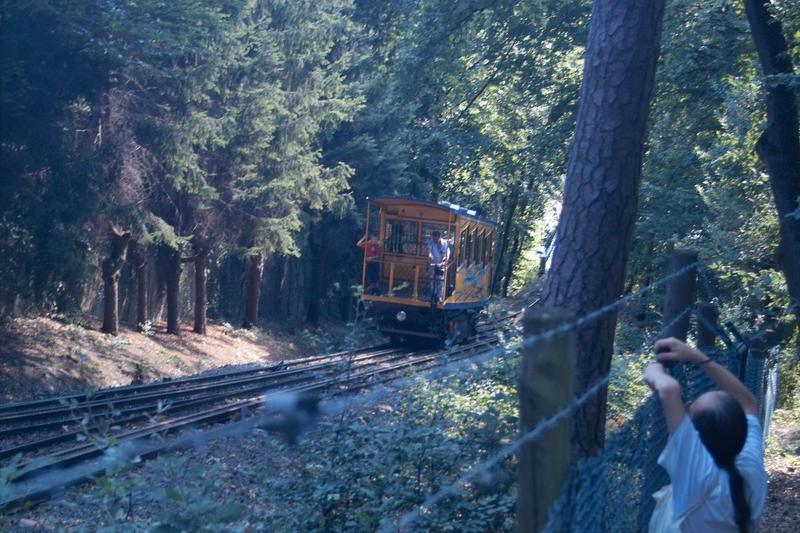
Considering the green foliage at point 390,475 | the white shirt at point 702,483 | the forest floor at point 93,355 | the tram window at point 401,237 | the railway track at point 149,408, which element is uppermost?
the tram window at point 401,237

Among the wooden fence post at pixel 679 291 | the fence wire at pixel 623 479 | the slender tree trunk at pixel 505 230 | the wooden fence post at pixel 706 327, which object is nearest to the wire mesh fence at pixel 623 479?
the fence wire at pixel 623 479

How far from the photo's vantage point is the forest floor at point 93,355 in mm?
15859

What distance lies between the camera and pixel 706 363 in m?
3.89

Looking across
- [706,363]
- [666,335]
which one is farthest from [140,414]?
[706,363]

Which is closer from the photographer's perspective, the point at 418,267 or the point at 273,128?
the point at 273,128

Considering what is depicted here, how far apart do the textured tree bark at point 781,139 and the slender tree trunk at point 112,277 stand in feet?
47.2

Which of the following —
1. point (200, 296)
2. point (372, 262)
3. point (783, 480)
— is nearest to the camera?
point (783, 480)

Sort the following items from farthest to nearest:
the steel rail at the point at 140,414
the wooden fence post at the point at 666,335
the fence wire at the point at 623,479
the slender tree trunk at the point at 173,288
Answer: the slender tree trunk at the point at 173,288
the steel rail at the point at 140,414
the wooden fence post at the point at 666,335
the fence wire at the point at 623,479

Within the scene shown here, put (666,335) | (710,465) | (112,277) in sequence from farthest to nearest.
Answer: (112,277)
(666,335)
(710,465)

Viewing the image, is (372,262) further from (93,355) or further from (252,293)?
(93,355)

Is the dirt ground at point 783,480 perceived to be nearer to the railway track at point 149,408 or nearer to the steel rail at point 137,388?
the railway track at point 149,408

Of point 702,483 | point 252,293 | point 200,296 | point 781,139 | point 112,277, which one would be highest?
point 781,139

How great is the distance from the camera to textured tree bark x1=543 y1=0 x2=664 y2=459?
218 inches

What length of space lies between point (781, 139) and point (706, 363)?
5.91m
